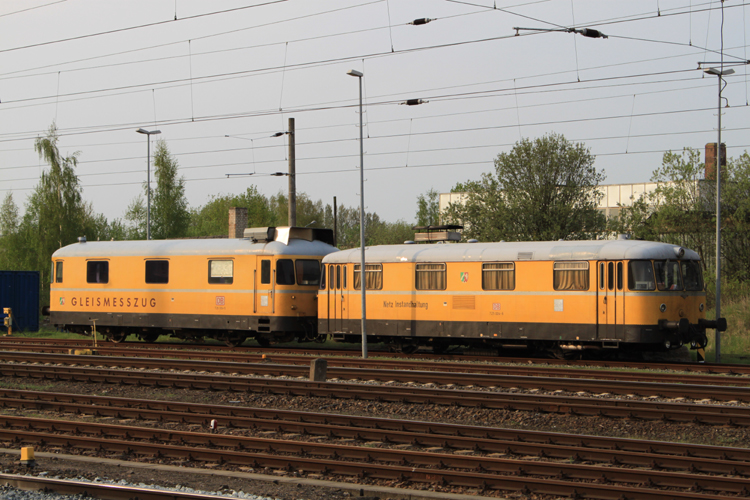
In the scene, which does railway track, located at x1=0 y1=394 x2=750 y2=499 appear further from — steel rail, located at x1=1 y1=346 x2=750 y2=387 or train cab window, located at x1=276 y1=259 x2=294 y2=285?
train cab window, located at x1=276 y1=259 x2=294 y2=285

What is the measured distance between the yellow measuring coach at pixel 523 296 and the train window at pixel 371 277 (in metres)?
0.03

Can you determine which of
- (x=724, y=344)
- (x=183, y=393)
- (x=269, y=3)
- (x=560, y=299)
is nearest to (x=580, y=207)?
(x=724, y=344)

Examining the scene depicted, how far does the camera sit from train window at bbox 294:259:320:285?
75.9 feet

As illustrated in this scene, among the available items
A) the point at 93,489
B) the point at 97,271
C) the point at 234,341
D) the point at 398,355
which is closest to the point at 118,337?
the point at 97,271

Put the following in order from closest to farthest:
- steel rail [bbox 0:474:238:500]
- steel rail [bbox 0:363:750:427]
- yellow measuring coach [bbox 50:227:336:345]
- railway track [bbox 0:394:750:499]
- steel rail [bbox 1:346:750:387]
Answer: steel rail [bbox 0:474:238:500] < railway track [bbox 0:394:750:499] < steel rail [bbox 0:363:750:427] < steel rail [bbox 1:346:750:387] < yellow measuring coach [bbox 50:227:336:345]

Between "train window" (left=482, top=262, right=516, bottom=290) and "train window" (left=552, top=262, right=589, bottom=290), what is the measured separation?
1.15m

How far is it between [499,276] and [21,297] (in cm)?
2199

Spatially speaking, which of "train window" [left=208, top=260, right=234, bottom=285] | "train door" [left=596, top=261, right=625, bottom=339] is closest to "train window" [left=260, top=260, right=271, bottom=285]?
"train window" [left=208, top=260, right=234, bottom=285]

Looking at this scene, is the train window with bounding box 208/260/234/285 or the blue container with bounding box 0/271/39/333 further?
the blue container with bounding box 0/271/39/333

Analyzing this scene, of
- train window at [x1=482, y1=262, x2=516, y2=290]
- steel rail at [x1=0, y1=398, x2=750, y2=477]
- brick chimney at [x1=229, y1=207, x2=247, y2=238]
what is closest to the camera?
steel rail at [x1=0, y1=398, x2=750, y2=477]

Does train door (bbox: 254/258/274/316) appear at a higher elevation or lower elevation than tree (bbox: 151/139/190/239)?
lower

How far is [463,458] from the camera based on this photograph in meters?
8.92

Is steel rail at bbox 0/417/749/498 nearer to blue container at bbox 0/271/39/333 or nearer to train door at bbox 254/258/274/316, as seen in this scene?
train door at bbox 254/258/274/316

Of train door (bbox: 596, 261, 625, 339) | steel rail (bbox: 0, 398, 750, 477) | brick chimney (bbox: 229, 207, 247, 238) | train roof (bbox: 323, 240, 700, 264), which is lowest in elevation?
steel rail (bbox: 0, 398, 750, 477)
